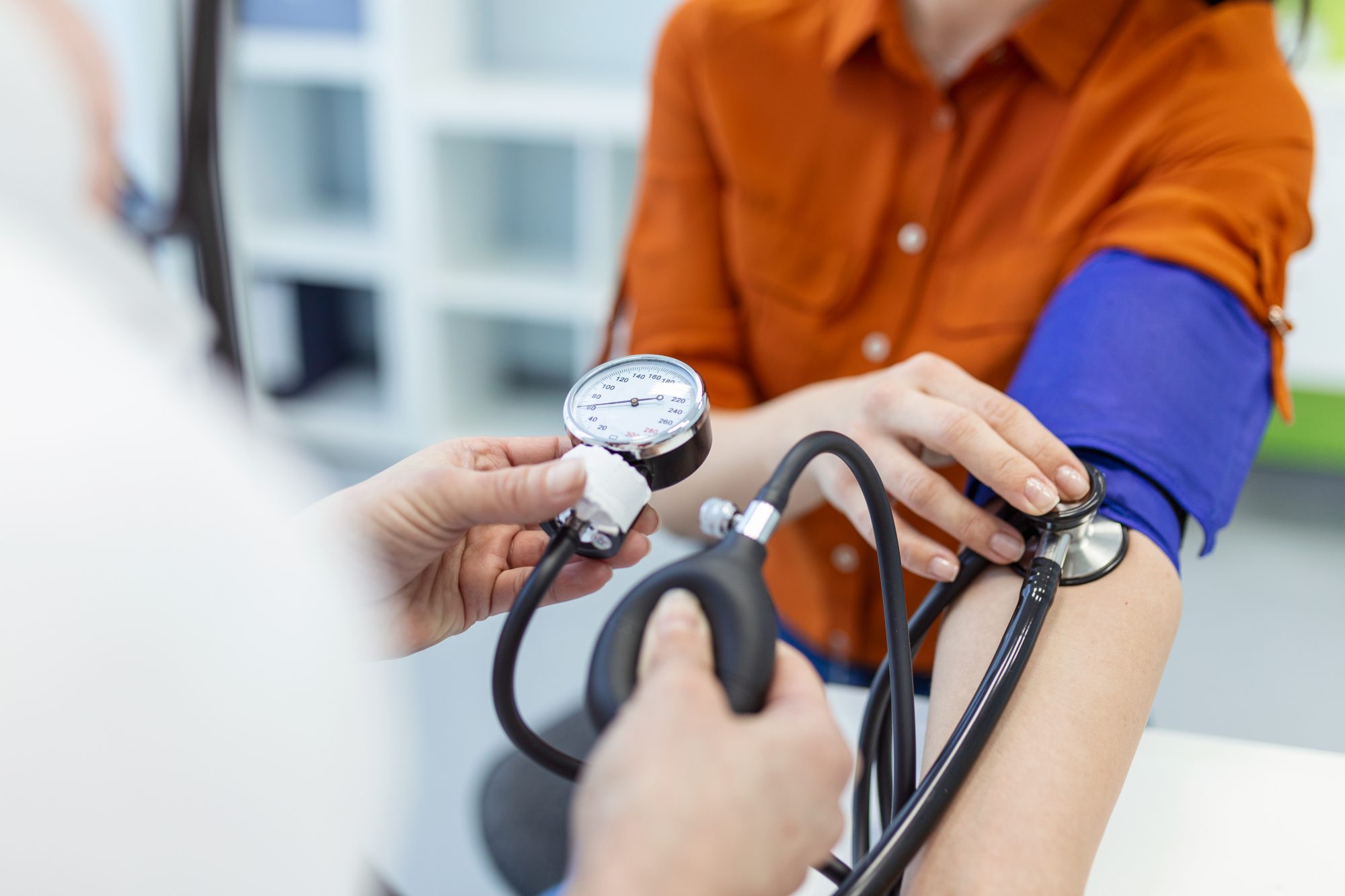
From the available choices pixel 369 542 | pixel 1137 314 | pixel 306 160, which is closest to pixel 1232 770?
pixel 1137 314

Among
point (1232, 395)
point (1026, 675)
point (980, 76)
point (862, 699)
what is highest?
point (980, 76)

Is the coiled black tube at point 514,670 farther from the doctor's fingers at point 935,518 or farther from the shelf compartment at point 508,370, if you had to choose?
the shelf compartment at point 508,370

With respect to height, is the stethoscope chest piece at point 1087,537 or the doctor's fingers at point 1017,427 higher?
the doctor's fingers at point 1017,427

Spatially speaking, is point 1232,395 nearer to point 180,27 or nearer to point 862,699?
point 862,699

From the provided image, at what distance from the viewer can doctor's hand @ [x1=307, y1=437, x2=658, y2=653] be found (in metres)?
0.47

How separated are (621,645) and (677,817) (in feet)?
0.26

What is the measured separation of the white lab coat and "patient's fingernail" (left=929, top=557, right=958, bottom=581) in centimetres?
39

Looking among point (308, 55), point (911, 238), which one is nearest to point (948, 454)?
point (911, 238)

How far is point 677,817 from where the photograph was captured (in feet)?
1.13

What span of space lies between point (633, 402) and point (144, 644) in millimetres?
303

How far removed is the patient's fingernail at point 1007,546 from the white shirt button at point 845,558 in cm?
36

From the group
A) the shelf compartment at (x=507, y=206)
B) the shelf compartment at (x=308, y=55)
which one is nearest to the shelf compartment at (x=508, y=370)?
the shelf compartment at (x=507, y=206)

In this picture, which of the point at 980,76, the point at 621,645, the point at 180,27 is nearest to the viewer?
the point at 621,645

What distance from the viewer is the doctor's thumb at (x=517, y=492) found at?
1.52 ft
